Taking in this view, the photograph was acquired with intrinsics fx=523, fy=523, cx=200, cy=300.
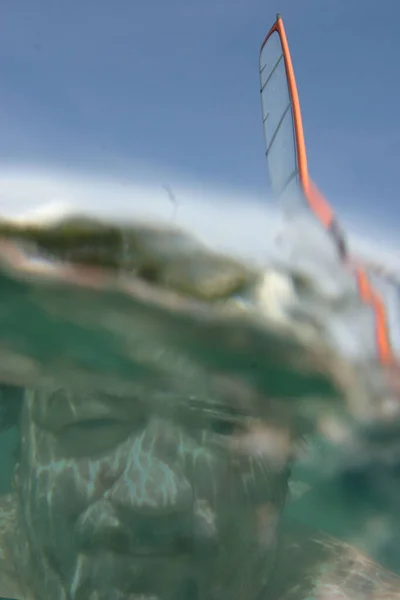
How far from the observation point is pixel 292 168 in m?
6.88

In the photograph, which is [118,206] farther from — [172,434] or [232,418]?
[232,418]

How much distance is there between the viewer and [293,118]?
6863 mm

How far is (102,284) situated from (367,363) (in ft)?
14.3

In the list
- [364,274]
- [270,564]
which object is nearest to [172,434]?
[270,564]

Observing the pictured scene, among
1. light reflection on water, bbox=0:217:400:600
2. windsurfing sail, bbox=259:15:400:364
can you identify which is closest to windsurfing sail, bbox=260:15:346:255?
windsurfing sail, bbox=259:15:400:364

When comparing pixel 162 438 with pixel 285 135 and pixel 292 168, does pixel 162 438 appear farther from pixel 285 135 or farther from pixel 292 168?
pixel 285 135

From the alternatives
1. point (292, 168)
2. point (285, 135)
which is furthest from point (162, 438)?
point (285, 135)

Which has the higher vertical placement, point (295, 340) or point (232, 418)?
point (295, 340)

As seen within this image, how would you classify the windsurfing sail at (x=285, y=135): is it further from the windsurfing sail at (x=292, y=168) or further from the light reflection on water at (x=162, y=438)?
the light reflection on water at (x=162, y=438)

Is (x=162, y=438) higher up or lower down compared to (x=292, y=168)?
lower down

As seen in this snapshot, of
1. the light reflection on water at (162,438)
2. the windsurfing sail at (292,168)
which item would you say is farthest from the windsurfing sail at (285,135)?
the light reflection on water at (162,438)

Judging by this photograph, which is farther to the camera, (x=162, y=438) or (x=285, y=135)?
(x=162, y=438)

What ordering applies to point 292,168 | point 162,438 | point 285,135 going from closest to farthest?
point 292,168, point 285,135, point 162,438

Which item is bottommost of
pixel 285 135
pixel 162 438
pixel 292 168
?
pixel 162 438
